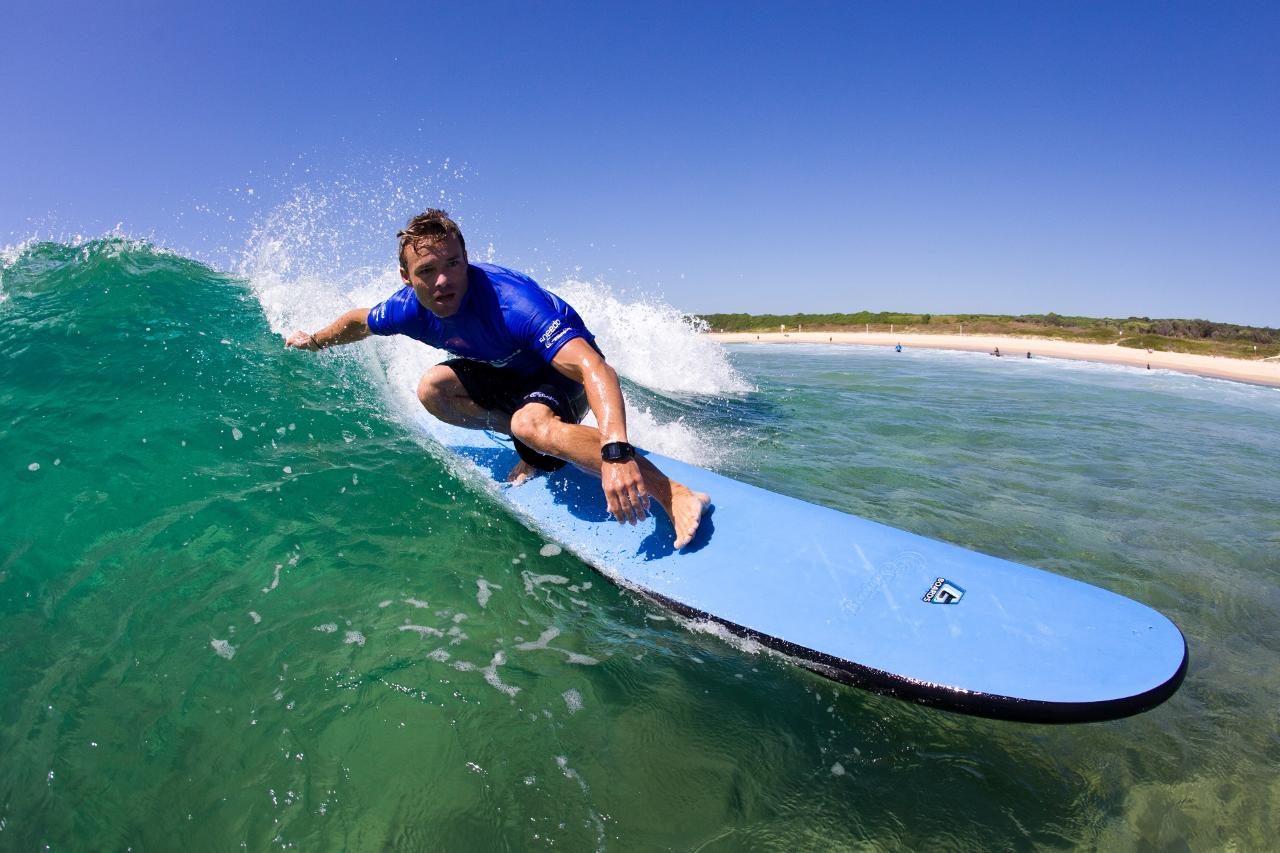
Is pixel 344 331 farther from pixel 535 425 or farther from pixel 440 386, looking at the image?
pixel 535 425

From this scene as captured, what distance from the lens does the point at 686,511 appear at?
3119 mm

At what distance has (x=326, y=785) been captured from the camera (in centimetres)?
197

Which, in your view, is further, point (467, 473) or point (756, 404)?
point (756, 404)

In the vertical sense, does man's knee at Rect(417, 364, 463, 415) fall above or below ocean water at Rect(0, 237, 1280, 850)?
above

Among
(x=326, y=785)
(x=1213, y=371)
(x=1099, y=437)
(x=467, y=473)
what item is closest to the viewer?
(x=326, y=785)

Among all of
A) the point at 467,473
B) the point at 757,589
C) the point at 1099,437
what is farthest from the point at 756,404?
the point at 757,589

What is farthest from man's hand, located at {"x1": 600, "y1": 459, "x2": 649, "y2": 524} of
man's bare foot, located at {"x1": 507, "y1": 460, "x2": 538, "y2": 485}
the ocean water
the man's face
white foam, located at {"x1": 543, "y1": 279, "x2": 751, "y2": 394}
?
white foam, located at {"x1": 543, "y1": 279, "x2": 751, "y2": 394}

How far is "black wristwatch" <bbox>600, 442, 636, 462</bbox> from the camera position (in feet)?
8.56

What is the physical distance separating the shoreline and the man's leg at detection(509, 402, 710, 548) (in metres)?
25.3

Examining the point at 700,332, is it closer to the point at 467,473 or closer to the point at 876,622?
the point at 467,473

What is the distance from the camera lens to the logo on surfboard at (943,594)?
2.54m

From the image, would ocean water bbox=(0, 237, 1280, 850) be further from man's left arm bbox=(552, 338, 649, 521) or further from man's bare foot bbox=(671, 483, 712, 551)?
man's left arm bbox=(552, 338, 649, 521)

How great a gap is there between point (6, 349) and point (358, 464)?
3444 millimetres

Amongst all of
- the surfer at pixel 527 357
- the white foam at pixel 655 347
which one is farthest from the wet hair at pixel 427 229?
the white foam at pixel 655 347
